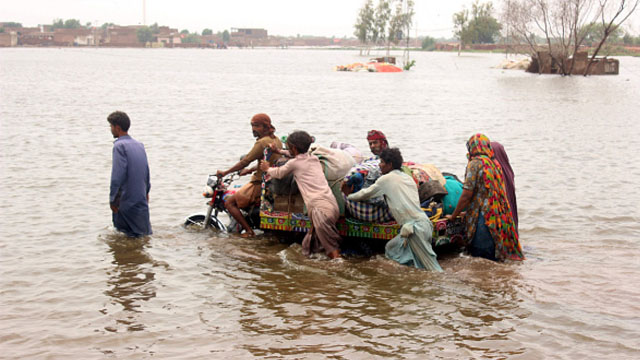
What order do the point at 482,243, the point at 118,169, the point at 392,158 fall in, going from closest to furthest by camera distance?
the point at 392,158 < the point at 482,243 < the point at 118,169

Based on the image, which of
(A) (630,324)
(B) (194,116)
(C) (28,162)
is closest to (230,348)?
(A) (630,324)

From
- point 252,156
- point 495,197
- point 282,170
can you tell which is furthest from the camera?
point 252,156

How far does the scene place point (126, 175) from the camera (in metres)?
7.60

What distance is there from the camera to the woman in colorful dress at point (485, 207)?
698 centimetres

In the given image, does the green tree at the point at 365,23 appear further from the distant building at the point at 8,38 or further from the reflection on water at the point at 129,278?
the reflection on water at the point at 129,278

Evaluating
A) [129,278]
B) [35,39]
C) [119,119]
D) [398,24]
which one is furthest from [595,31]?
[35,39]

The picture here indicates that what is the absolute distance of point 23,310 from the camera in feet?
20.7

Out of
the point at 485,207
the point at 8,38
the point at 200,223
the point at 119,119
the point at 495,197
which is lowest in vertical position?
the point at 200,223

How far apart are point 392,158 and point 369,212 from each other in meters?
0.66

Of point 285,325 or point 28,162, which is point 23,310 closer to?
point 285,325

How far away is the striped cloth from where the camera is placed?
7.16m

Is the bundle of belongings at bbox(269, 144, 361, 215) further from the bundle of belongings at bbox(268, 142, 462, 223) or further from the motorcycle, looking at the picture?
the motorcycle

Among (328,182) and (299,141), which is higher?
(299,141)

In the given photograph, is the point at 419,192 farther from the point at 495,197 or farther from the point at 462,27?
the point at 462,27
